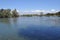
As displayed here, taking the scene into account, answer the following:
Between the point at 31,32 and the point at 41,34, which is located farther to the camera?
the point at 31,32

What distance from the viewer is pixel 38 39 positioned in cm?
918

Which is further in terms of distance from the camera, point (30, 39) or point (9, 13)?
point (9, 13)

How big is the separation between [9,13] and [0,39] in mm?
58646

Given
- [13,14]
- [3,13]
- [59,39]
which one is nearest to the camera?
[59,39]

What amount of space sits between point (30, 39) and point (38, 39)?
2.02ft

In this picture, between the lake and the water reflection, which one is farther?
the lake

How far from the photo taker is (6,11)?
220 feet

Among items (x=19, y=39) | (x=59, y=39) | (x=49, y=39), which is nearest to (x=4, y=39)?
(x=19, y=39)

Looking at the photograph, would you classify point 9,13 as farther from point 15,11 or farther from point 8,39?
point 8,39

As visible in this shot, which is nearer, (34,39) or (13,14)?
(34,39)

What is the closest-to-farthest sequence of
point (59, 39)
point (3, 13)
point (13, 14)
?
point (59, 39) → point (3, 13) → point (13, 14)

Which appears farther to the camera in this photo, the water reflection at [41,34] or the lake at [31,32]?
the lake at [31,32]

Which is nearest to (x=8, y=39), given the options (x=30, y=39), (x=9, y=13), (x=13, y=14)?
(x=30, y=39)

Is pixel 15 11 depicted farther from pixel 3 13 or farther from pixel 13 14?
pixel 3 13
